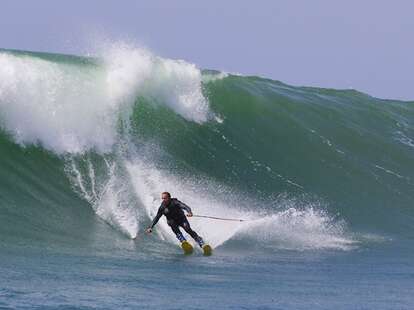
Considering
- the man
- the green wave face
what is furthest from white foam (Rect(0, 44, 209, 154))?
the man

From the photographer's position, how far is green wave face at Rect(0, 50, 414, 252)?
14.2 meters

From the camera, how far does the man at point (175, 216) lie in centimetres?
1293

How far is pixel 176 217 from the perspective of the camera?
13109 millimetres

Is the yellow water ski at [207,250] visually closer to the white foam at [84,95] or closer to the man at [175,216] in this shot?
the man at [175,216]

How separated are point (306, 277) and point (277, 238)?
2.98 meters

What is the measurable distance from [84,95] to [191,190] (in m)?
3.40

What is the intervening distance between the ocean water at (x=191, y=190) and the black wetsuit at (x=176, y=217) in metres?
0.25

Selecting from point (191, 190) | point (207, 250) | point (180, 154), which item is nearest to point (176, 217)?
point (207, 250)

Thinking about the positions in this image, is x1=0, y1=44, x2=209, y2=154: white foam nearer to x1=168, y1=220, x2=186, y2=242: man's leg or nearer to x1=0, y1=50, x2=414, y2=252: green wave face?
x1=0, y1=50, x2=414, y2=252: green wave face

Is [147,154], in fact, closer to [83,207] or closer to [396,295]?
[83,207]

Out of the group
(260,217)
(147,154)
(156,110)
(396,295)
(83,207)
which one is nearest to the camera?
(396,295)

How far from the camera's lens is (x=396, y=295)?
32.8ft

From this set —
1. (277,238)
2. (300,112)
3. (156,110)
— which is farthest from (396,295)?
(300,112)

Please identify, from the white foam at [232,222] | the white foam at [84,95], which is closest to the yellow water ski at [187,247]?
the white foam at [232,222]
